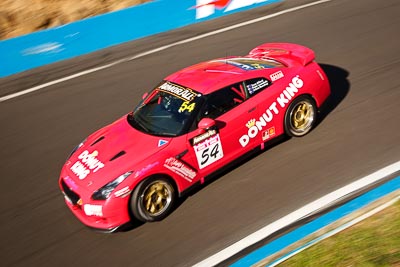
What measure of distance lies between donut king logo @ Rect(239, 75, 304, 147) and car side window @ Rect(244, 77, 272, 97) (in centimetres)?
28

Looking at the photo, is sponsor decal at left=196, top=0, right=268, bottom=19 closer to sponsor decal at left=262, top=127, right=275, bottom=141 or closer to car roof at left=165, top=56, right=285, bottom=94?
car roof at left=165, top=56, right=285, bottom=94

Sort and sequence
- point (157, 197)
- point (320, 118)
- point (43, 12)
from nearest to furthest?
1. point (157, 197)
2. point (320, 118)
3. point (43, 12)

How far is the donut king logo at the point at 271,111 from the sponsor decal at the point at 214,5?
563cm

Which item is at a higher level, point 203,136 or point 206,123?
point 206,123

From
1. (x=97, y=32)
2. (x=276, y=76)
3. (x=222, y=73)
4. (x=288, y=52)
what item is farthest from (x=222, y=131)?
(x=97, y=32)

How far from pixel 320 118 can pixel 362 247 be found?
10.8 feet

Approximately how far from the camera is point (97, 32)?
12047 mm

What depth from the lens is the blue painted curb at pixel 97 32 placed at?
1144 centimetres

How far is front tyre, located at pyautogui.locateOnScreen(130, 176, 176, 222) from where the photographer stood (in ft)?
22.0

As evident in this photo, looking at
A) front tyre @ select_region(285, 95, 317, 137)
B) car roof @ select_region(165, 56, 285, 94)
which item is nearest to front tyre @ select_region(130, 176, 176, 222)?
car roof @ select_region(165, 56, 285, 94)

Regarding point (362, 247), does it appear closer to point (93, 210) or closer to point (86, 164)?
point (93, 210)

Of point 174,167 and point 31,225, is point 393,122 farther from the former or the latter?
point 31,225

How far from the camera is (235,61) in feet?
27.7

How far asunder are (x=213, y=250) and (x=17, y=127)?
5.25 m
